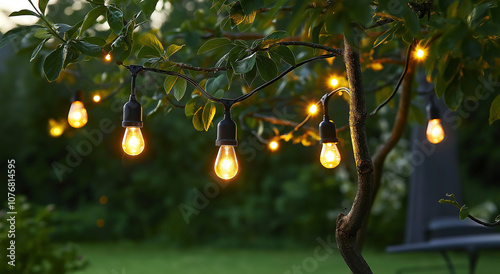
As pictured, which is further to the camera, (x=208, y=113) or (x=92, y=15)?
(x=208, y=113)

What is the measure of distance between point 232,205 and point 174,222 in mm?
850

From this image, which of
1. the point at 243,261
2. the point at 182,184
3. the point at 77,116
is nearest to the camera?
the point at 77,116

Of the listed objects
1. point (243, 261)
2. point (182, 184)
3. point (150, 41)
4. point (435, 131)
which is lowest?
point (243, 261)

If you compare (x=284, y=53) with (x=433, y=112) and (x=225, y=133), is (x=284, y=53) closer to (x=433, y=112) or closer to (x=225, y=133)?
(x=225, y=133)

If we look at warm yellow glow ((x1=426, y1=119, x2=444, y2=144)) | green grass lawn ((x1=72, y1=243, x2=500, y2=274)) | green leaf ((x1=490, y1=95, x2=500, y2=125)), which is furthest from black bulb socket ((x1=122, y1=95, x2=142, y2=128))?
green grass lawn ((x1=72, y1=243, x2=500, y2=274))

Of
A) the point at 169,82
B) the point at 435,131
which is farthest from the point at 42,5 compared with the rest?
the point at 435,131

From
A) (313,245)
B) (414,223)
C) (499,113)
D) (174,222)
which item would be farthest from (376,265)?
(499,113)

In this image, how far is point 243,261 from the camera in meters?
5.35

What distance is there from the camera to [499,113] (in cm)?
109

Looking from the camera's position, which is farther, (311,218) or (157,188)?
(157,188)

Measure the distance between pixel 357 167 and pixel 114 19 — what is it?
2.11 feet

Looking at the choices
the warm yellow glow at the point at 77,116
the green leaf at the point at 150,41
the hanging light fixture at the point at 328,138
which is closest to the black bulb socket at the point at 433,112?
the hanging light fixture at the point at 328,138

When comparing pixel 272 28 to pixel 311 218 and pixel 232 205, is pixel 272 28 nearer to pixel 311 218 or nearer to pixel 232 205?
pixel 311 218

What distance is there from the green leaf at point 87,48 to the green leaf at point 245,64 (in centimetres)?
29
